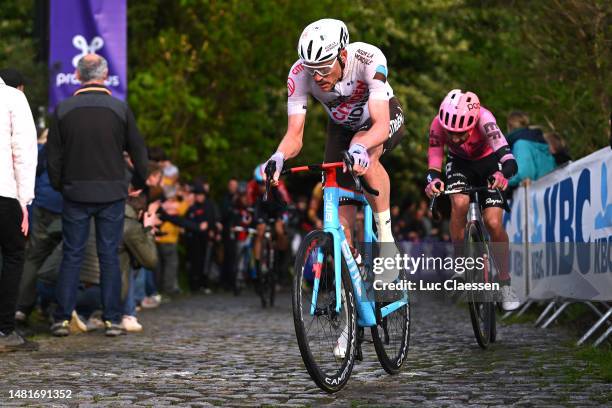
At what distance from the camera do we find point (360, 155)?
774cm

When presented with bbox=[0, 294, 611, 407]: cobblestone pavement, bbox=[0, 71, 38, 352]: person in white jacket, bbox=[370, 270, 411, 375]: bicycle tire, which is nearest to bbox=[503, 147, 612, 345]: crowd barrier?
bbox=[0, 294, 611, 407]: cobblestone pavement

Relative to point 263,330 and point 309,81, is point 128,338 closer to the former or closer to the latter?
point 263,330

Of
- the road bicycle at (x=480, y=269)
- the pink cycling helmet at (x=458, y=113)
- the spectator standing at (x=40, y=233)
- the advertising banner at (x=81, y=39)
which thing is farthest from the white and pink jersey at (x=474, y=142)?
the advertising banner at (x=81, y=39)

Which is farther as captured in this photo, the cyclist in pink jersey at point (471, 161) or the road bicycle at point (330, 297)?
the cyclist in pink jersey at point (471, 161)

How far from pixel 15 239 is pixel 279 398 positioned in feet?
12.1

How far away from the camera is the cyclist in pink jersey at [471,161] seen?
10508mm

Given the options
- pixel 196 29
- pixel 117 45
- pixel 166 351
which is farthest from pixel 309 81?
pixel 196 29

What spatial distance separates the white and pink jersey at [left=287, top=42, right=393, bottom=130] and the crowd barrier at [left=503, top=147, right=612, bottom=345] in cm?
271

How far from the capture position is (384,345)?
8.83 meters

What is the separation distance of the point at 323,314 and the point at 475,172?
367 cm

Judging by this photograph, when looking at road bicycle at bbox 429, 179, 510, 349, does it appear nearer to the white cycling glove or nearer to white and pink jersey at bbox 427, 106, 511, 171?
white and pink jersey at bbox 427, 106, 511, 171

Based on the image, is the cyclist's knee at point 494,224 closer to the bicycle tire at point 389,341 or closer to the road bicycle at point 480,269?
the road bicycle at point 480,269

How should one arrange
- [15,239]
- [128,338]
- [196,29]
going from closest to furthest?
[15,239]
[128,338]
[196,29]

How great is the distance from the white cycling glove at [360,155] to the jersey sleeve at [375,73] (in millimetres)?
688
